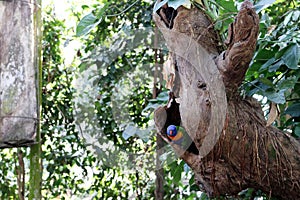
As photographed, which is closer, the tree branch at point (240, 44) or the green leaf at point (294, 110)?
the tree branch at point (240, 44)

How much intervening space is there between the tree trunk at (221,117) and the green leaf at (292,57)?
0.41 ft

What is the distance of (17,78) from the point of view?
0.87 m

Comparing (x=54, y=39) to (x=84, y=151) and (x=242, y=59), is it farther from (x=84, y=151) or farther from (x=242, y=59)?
(x=242, y=59)

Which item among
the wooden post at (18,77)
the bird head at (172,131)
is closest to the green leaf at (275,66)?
the bird head at (172,131)

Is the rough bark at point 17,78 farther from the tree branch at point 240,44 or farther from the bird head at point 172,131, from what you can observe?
the tree branch at point 240,44

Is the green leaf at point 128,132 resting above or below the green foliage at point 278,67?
below

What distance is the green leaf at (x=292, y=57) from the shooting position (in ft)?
3.39

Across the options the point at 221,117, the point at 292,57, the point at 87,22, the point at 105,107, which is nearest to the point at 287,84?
the point at 292,57

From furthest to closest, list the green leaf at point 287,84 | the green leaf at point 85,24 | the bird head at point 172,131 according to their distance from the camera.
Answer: the green leaf at point 85,24 < the green leaf at point 287,84 < the bird head at point 172,131

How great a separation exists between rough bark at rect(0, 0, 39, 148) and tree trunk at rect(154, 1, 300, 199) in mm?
271

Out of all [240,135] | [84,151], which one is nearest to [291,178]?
[240,135]

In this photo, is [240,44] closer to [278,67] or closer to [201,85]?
[201,85]

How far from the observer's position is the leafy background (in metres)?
1.66

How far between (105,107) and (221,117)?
0.94 m
